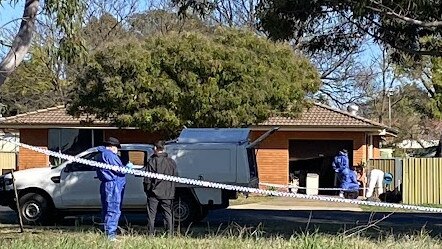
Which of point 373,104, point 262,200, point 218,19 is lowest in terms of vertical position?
point 262,200

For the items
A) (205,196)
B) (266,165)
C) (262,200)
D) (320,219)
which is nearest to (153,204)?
(205,196)

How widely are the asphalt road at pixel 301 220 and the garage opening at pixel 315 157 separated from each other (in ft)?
38.6

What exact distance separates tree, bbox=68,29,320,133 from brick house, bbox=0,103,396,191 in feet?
19.9

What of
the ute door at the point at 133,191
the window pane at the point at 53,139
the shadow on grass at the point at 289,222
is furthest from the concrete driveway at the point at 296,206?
the window pane at the point at 53,139

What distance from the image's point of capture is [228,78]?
90.0 ft

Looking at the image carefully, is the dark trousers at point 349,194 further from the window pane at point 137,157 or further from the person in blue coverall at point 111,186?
the person in blue coverall at point 111,186

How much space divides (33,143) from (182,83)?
12165 millimetres

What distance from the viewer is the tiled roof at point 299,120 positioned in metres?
34.3

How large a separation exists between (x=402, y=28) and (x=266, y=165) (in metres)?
21.2

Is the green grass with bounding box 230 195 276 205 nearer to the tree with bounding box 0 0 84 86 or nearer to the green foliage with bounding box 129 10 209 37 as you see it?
the green foliage with bounding box 129 10 209 37

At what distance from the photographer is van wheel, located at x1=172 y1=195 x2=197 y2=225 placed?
1830 centimetres

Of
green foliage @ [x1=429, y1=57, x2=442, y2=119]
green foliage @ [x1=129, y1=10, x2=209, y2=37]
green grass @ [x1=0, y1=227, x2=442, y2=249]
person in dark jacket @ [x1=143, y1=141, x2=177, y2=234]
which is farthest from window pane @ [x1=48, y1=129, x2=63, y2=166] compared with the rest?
green grass @ [x1=0, y1=227, x2=442, y2=249]

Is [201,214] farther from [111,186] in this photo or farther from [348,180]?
[348,180]

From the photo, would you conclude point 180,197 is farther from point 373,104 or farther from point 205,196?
point 373,104
